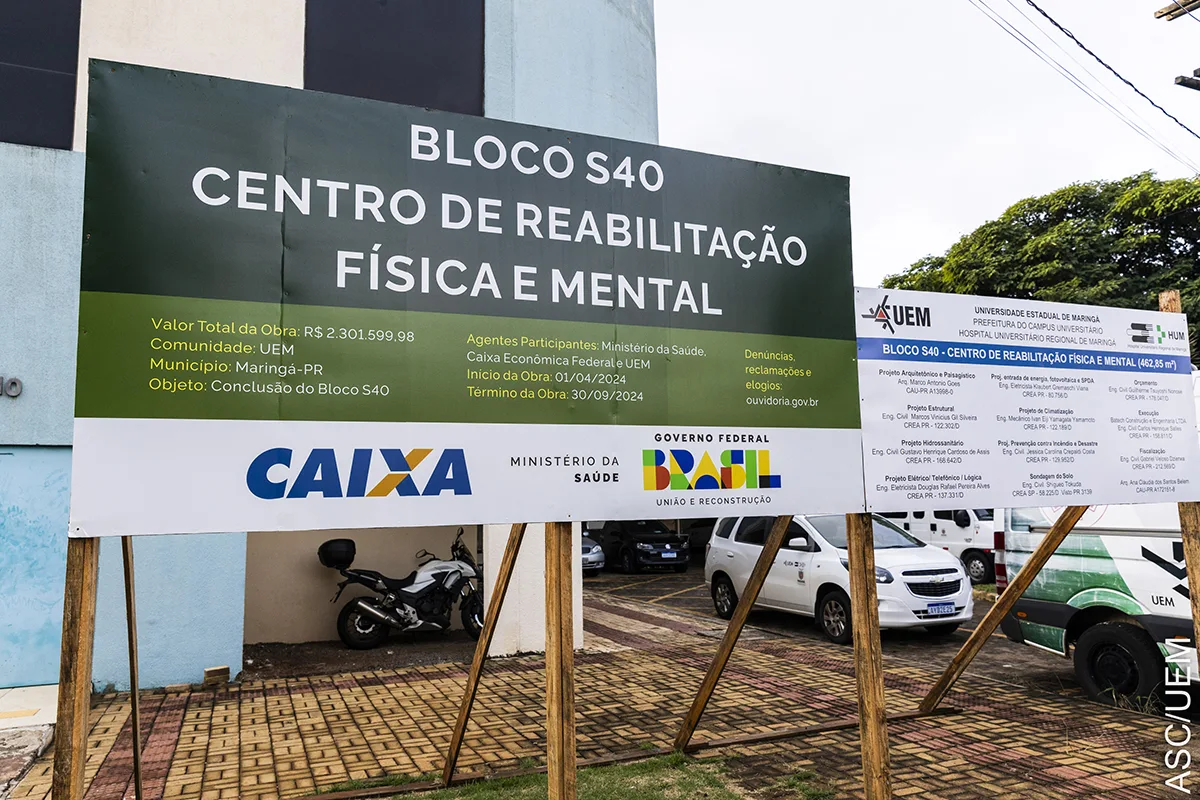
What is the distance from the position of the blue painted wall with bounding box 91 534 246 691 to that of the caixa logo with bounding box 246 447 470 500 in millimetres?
5647

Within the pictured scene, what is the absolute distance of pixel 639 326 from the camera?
3.77m

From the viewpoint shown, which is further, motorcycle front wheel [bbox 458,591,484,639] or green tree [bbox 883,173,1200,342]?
green tree [bbox 883,173,1200,342]

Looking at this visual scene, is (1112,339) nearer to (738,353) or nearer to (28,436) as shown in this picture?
(738,353)

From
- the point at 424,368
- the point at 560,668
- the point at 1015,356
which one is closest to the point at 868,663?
the point at 560,668

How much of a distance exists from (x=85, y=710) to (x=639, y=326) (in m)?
2.50

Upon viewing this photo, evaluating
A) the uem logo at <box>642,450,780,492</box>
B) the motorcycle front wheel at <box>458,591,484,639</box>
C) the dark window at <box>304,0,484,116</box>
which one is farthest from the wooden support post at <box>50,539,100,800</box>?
the motorcycle front wheel at <box>458,591,484,639</box>

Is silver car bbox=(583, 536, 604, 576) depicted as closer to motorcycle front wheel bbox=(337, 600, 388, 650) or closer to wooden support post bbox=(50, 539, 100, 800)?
motorcycle front wheel bbox=(337, 600, 388, 650)

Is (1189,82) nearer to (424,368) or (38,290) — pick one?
(424,368)

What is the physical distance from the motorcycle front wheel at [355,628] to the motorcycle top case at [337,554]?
0.47 metres

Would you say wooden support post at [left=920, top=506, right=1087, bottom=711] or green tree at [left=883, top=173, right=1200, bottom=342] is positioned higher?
green tree at [left=883, top=173, right=1200, bottom=342]

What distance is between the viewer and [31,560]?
7.80m

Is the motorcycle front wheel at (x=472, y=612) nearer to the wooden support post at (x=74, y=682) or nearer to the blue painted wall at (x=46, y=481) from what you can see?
the blue painted wall at (x=46, y=481)

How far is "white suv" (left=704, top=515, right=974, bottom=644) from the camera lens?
9.92 metres

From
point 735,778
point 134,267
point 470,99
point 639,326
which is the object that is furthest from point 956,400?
point 470,99
